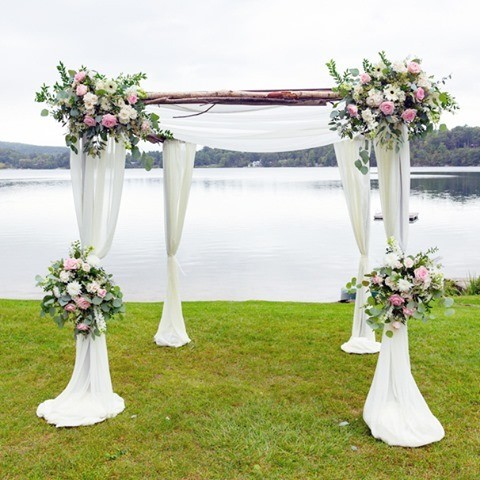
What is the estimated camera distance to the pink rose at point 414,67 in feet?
12.9

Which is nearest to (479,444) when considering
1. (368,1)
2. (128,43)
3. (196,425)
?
(196,425)

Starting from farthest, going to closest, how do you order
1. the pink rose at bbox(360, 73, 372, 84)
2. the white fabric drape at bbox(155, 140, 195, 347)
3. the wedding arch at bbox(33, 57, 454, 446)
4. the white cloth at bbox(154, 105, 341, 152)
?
the white fabric drape at bbox(155, 140, 195, 347) → the white cloth at bbox(154, 105, 341, 152) → the wedding arch at bbox(33, 57, 454, 446) → the pink rose at bbox(360, 73, 372, 84)

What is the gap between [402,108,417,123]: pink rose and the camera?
3990 millimetres

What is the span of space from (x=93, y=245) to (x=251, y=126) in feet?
6.99

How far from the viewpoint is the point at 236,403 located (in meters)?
4.89

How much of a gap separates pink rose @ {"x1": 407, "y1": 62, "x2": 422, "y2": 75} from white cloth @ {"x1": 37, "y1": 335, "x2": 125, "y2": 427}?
3.55 meters

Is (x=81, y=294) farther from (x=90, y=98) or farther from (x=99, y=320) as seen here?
(x=90, y=98)

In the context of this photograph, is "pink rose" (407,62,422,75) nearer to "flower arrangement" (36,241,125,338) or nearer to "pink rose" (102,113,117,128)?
"pink rose" (102,113,117,128)

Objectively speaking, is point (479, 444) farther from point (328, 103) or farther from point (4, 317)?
point (4, 317)

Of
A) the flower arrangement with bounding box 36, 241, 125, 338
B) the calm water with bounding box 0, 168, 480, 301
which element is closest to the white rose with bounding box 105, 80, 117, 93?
the flower arrangement with bounding box 36, 241, 125, 338

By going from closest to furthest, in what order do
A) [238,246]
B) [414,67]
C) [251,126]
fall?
[414,67]
[251,126]
[238,246]

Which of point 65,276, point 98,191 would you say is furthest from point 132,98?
point 65,276

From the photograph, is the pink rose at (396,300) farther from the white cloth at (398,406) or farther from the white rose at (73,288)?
the white rose at (73,288)

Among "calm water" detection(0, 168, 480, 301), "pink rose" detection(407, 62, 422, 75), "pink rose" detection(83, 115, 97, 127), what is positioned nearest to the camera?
"pink rose" detection(407, 62, 422, 75)
